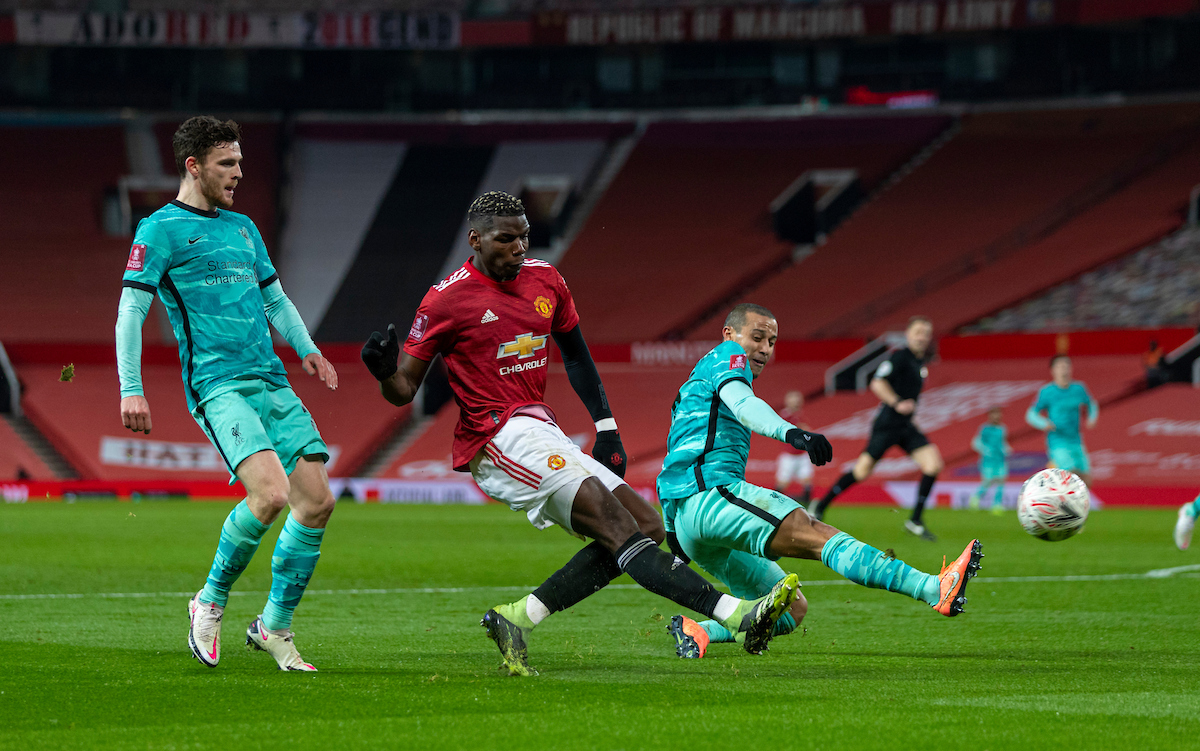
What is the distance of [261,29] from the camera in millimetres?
34281

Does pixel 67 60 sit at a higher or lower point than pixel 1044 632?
higher

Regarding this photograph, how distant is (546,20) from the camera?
34531 mm

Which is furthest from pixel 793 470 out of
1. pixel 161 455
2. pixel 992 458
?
pixel 161 455

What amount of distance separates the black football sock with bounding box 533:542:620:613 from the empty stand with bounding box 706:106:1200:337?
2417 centimetres

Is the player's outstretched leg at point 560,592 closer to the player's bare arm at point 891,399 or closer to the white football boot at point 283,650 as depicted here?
the white football boot at point 283,650

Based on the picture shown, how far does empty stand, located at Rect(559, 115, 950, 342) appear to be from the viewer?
31547mm

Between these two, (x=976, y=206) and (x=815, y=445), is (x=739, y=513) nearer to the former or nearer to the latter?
(x=815, y=445)

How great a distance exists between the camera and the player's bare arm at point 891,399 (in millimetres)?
14352

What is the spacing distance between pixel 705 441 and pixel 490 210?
154cm

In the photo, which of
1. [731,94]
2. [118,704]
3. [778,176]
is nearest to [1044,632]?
[118,704]

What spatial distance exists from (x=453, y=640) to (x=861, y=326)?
2361 centimetres

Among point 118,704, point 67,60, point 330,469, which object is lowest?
point 330,469

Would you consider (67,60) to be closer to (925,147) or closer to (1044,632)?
(925,147)

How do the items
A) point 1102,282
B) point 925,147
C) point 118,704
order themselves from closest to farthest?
point 118,704
point 1102,282
point 925,147
